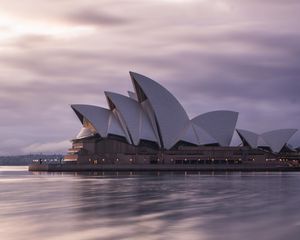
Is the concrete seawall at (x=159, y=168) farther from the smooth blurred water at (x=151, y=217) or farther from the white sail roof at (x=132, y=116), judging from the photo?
the smooth blurred water at (x=151, y=217)

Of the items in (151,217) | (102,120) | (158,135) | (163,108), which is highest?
(163,108)

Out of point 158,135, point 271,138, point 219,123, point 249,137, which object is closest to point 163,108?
point 158,135

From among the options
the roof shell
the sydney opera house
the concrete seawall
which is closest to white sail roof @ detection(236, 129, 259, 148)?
the sydney opera house

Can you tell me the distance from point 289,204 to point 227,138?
8320 cm

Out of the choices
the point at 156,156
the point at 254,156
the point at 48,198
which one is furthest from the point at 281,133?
the point at 48,198

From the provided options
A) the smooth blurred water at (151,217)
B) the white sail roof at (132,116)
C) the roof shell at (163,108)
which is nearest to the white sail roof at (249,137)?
the roof shell at (163,108)

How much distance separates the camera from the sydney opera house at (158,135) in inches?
3981

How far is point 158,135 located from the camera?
106 meters

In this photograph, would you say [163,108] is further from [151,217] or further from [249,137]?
[151,217]

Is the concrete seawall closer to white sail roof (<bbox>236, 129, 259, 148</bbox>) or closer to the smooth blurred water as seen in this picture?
white sail roof (<bbox>236, 129, 259, 148</bbox>)

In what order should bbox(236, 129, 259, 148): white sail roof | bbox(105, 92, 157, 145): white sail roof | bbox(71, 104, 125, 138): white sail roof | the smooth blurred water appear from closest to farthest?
1. the smooth blurred water
2. bbox(105, 92, 157, 145): white sail roof
3. bbox(71, 104, 125, 138): white sail roof
4. bbox(236, 129, 259, 148): white sail roof

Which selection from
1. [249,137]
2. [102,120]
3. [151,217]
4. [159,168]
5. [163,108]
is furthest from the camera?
[249,137]

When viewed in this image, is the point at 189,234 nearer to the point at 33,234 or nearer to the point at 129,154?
the point at 33,234

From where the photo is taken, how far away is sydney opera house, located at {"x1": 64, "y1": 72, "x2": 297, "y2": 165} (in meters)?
101
